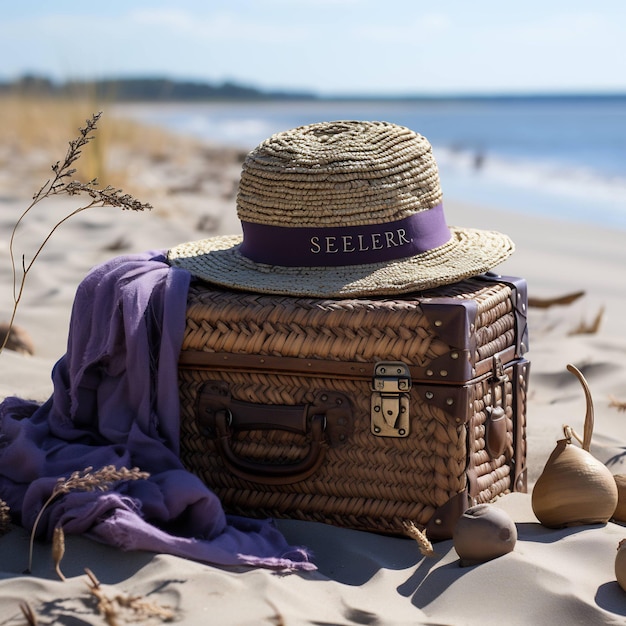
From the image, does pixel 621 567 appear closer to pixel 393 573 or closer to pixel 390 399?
pixel 393 573

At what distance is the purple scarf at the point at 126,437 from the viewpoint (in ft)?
7.74

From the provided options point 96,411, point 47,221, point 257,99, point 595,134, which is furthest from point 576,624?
point 257,99

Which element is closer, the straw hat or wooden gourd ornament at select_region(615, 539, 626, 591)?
wooden gourd ornament at select_region(615, 539, 626, 591)

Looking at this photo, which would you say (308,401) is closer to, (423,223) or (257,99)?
(423,223)

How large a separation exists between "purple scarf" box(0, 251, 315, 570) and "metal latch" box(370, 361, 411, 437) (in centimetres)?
43

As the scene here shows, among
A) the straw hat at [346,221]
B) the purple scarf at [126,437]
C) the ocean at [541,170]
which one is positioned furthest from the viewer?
the ocean at [541,170]

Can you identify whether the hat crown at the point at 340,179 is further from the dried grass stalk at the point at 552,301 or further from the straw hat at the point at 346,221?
the dried grass stalk at the point at 552,301

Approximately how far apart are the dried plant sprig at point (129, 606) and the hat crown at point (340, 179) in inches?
50.3

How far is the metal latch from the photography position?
8.37ft

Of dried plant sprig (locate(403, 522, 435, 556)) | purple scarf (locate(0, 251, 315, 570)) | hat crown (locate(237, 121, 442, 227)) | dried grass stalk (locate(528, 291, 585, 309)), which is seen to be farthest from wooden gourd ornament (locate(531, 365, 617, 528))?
dried grass stalk (locate(528, 291, 585, 309))

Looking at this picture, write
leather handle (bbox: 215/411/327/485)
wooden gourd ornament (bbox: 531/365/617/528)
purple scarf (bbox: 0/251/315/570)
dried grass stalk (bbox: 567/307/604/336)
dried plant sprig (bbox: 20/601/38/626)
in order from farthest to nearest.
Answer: dried grass stalk (bbox: 567/307/604/336)
leather handle (bbox: 215/411/327/485)
wooden gourd ornament (bbox: 531/365/617/528)
purple scarf (bbox: 0/251/315/570)
dried plant sprig (bbox: 20/601/38/626)

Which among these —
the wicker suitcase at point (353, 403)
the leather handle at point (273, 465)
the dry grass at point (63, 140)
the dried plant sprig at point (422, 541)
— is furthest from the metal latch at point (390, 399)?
the dry grass at point (63, 140)

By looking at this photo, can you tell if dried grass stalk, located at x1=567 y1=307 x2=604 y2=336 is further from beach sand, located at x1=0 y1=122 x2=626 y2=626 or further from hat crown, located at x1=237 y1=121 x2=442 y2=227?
hat crown, located at x1=237 y1=121 x2=442 y2=227

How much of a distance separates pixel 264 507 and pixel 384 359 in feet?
1.97
